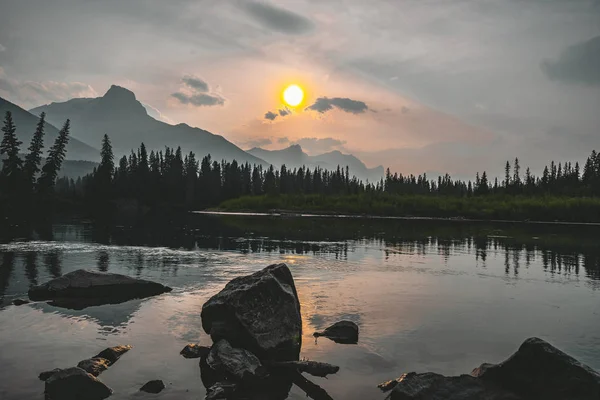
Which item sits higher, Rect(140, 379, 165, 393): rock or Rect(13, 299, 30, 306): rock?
Rect(13, 299, 30, 306): rock

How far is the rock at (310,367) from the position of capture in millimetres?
14492

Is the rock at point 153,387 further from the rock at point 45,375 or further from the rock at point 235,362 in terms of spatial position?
the rock at point 45,375

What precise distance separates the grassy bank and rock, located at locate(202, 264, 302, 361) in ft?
431

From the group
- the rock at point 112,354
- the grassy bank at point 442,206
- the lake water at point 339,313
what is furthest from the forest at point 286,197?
the rock at point 112,354

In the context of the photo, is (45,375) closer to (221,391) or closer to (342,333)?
(221,391)

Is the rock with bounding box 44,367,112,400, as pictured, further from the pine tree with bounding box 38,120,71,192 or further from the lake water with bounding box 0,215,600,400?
the pine tree with bounding box 38,120,71,192

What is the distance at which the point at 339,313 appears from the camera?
21.6 m

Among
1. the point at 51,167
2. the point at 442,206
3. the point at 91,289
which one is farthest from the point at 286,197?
the point at 91,289

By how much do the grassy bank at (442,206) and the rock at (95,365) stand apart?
137 m

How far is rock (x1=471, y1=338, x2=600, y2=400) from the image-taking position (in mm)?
11781

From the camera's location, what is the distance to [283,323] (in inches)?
652

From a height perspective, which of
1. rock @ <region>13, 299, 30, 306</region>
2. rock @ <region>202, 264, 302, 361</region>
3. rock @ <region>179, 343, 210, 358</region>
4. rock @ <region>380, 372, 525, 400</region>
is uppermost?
rock @ <region>202, 264, 302, 361</region>

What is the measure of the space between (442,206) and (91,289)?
135802 mm

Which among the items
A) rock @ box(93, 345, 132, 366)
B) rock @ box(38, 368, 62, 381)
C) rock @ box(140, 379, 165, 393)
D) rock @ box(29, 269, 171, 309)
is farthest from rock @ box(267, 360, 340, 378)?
rock @ box(29, 269, 171, 309)
